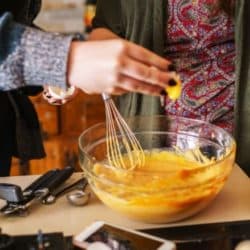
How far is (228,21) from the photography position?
135cm

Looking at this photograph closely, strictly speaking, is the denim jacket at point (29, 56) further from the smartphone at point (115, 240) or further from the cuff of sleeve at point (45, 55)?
the smartphone at point (115, 240)

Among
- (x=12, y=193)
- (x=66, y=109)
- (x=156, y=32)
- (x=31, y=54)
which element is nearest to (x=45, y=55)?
(x=31, y=54)

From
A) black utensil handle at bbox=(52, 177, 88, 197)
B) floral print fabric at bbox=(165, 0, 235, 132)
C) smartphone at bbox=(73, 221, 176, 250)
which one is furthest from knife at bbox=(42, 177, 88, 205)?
floral print fabric at bbox=(165, 0, 235, 132)

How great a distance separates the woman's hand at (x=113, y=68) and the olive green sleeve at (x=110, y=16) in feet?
1.90

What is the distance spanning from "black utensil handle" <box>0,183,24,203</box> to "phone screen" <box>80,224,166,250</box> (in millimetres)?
188

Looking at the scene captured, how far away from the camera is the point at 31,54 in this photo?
2.75 ft

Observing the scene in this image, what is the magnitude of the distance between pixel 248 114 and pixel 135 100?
0.28m

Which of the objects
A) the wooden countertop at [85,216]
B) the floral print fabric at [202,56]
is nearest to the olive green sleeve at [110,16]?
the floral print fabric at [202,56]

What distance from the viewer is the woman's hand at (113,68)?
0.83 meters

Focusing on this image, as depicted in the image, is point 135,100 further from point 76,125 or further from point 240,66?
point 76,125

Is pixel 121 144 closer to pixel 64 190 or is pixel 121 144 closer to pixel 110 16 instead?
pixel 64 190

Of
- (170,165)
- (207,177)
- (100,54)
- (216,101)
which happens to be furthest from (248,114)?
(100,54)

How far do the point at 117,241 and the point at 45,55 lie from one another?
29 cm

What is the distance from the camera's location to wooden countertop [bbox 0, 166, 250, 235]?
0.95m
